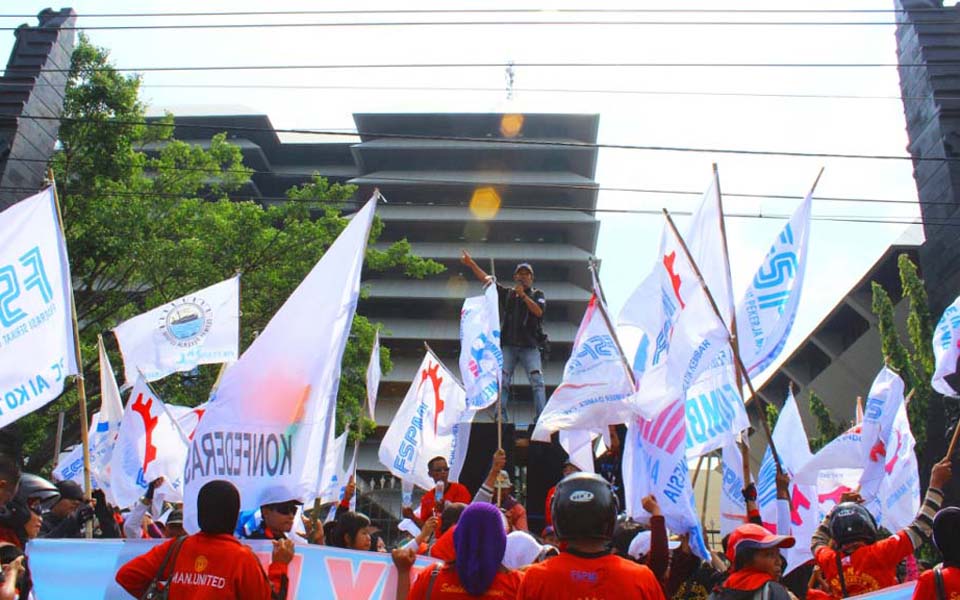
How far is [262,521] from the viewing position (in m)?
5.01

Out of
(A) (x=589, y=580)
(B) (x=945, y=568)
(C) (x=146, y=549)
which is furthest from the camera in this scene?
(C) (x=146, y=549)

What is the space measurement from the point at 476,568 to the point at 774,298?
453 centimetres

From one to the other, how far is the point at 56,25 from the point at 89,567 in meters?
17.5

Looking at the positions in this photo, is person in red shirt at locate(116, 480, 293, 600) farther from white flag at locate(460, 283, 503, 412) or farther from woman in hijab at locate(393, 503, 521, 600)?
white flag at locate(460, 283, 503, 412)

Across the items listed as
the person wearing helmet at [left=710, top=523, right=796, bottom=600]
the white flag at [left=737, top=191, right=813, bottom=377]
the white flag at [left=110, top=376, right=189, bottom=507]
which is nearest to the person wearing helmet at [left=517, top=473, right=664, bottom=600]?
the person wearing helmet at [left=710, top=523, right=796, bottom=600]

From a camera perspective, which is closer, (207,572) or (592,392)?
(207,572)

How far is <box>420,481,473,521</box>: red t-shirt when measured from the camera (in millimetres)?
8242

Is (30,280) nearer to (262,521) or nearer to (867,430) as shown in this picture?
(262,521)

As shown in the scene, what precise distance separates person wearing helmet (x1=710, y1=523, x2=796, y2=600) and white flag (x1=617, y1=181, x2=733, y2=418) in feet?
6.64

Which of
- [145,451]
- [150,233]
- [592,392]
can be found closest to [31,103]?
[150,233]

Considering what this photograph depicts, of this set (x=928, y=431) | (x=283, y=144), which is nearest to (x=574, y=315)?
(x=283, y=144)

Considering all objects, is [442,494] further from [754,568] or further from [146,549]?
[754,568]

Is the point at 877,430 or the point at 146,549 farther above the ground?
the point at 877,430

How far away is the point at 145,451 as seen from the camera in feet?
29.2
